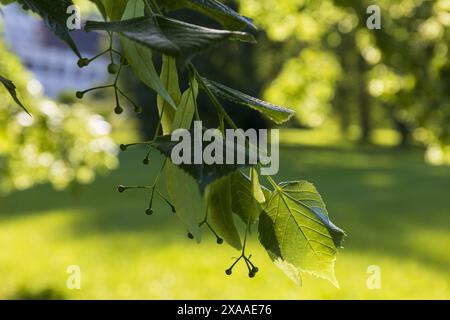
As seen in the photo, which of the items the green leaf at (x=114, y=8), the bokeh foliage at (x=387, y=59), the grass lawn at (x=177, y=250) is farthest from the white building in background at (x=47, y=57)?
the green leaf at (x=114, y=8)

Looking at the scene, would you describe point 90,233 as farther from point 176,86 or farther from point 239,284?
point 176,86

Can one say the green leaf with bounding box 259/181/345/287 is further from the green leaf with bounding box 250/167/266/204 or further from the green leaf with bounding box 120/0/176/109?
the green leaf with bounding box 120/0/176/109

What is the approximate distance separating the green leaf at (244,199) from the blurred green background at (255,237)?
6.04ft

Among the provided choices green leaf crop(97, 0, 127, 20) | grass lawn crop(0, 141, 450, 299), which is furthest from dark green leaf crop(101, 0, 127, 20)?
grass lawn crop(0, 141, 450, 299)

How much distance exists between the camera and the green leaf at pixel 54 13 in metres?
0.70

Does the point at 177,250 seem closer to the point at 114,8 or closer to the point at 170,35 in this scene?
the point at 114,8

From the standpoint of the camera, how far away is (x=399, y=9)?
539 cm

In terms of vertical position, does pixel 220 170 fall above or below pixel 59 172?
above

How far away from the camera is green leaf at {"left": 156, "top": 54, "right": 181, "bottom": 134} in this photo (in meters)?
0.73

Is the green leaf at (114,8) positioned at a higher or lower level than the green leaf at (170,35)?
higher

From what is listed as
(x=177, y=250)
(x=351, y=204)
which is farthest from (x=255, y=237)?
(x=351, y=204)

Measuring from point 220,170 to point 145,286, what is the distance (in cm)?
625

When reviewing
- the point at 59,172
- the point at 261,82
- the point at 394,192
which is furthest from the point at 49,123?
the point at 261,82

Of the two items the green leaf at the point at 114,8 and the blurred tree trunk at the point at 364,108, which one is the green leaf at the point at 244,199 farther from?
the blurred tree trunk at the point at 364,108
